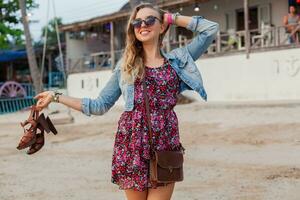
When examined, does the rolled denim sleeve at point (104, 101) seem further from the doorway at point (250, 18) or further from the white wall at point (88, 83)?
the white wall at point (88, 83)

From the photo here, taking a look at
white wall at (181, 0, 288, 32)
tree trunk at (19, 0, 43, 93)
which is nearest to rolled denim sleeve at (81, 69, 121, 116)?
white wall at (181, 0, 288, 32)

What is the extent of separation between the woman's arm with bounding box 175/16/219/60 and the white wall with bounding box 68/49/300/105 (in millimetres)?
13723

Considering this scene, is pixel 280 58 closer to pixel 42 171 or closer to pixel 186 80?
pixel 42 171

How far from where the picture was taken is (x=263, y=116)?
1339 centimetres

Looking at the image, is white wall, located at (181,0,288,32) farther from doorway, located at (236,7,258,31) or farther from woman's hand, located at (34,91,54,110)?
woman's hand, located at (34,91,54,110)

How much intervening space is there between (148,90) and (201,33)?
1.52ft

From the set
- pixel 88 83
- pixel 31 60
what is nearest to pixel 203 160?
pixel 31 60

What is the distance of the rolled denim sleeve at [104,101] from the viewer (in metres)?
3.38

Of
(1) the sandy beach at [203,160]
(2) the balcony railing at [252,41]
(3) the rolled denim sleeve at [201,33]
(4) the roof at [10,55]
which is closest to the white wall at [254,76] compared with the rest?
(2) the balcony railing at [252,41]

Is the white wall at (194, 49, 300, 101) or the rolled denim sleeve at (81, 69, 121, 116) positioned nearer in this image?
the rolled denim sleeve at (81, 69, 121, 116)

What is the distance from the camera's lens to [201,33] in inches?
132

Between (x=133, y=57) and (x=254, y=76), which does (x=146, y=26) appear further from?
(x=254, y=76)

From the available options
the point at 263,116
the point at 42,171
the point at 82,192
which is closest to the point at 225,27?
the point at 263,116

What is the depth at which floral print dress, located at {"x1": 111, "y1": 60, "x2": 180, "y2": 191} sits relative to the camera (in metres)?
3.17
